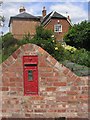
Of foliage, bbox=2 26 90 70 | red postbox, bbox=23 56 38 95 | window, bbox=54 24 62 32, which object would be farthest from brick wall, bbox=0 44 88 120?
window, bbox=54 24 62 32

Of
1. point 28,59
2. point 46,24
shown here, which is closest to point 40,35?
point 46,24

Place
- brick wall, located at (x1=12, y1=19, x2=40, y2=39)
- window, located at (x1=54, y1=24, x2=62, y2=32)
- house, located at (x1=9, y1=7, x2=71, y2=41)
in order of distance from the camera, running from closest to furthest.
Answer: brick wall, located at (x1=12, y1=19, x2=40, y2=39)
house, located at (x1=9, y1=7, x2=71, y2=41)
window, located at (x1=54, y1=24, x2=62, y2=32)

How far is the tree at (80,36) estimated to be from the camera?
33.2 meters

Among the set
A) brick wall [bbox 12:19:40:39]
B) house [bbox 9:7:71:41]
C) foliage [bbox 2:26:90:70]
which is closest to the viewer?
foliage [bbox 2:26:90:70]

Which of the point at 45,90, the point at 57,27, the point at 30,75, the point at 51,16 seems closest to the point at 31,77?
the point at 30,75

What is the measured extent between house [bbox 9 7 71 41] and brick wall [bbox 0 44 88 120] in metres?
28.8

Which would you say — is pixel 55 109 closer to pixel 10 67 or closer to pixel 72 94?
pixel 72 94

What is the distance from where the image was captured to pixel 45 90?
6.25 metres

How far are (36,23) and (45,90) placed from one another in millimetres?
31336

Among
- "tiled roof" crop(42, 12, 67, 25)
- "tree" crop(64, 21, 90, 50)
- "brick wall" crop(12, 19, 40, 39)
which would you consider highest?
"tiled roof" crop(42, 12, 67, 25)

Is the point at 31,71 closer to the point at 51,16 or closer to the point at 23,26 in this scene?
the point at 23,26

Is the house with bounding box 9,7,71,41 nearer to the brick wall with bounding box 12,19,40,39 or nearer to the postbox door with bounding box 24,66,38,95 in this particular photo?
the brick wall with bounding box 12,19,40,39

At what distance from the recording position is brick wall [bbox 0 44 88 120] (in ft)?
20.4

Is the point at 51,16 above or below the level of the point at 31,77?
above
